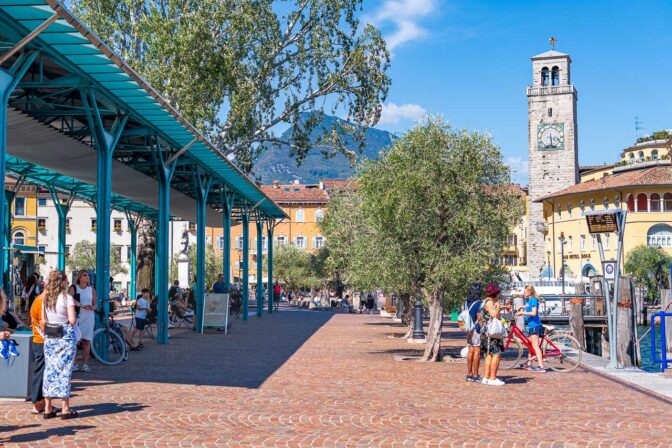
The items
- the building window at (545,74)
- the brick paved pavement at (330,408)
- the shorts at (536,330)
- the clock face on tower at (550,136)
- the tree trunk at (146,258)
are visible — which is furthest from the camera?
the building window at (545,74)

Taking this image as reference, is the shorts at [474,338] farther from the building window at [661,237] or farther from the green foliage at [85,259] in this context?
the green foliage at [85,259]

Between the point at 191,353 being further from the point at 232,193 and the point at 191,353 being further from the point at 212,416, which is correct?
the point at 232,193

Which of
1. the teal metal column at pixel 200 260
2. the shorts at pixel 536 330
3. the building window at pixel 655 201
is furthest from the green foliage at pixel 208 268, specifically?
the shorts at pixel 536 330

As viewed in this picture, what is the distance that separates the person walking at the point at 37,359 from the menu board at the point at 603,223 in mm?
10466

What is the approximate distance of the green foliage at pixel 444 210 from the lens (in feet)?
54.1

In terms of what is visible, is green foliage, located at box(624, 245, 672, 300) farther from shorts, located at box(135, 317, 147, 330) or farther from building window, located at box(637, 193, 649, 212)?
shorts, located at box(135, 317, 147, 330)

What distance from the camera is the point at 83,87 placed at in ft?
45.4

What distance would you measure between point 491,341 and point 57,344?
21.0ft

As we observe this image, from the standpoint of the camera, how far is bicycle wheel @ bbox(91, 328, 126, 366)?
47.9ft

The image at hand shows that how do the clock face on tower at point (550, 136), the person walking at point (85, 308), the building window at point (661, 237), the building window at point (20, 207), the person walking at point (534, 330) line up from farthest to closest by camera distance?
the clock face on tower at point (550, 136), the building window at point (20, 207), the building window at point (661, 237), the person walking at point (534, 330), the person walking at point (85, 308)

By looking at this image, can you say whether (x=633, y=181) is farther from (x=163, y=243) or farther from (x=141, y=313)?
(x=141, y=313)

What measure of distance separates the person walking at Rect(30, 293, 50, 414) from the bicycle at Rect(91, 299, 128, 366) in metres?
4.81

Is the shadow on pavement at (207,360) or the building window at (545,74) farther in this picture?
the building window at (545,74)

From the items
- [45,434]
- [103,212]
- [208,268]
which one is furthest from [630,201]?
[45,434]
